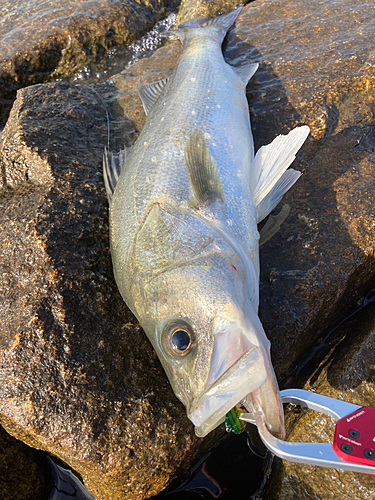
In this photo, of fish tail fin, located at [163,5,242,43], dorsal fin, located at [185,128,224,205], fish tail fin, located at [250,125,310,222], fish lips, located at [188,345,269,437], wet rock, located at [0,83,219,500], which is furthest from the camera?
fish tail fin, located at [163,5,242,43]

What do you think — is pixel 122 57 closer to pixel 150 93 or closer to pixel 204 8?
pixel 204 8

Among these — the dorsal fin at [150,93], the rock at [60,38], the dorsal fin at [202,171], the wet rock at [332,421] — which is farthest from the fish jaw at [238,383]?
the rock at [60,38]

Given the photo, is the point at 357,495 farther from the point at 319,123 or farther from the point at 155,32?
the point at 155,32

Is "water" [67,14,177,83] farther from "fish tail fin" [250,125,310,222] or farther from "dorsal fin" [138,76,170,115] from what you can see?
"fish tail fin" [250,125,310,222]

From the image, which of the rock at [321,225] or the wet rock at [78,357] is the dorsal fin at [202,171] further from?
the wet rock at [78,357]

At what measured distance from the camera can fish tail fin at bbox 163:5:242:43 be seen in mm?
4949

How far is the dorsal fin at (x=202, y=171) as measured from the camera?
267 centimetres

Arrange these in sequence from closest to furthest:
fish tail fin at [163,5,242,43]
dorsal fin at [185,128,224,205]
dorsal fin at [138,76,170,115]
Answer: dorsal fin at [185,128,224,205] < dorsal fin at [138,76,170,115] < fish tail fin at [163,5,242,43]

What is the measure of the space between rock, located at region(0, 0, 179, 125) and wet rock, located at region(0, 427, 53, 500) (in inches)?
187

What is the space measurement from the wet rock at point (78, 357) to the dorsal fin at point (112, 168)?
126mm

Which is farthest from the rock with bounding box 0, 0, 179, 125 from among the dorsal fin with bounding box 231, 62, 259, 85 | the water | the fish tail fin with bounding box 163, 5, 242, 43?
the dorsal fin with bounding box 231, 62, 259, 85

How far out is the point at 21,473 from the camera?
2648mm

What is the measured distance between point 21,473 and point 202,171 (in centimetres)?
256

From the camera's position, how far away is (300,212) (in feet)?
10.6
